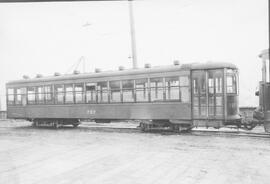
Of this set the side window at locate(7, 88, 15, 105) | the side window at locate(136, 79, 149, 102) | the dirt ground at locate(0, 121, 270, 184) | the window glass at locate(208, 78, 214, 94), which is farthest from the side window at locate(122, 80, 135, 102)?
the side window at locate(7, 88, 15, 105)

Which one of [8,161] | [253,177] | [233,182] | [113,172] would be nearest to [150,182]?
[113,172]

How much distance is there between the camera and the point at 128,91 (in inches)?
571

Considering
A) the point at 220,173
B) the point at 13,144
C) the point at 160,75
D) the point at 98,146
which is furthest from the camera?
the point at 160,75

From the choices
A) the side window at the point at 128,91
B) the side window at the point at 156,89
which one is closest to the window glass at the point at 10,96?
the side window at the point at 128,91

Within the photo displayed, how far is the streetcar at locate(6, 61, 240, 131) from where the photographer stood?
12.5 m

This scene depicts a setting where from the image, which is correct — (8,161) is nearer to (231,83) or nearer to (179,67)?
(179,67)

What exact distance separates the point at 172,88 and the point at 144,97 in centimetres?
142

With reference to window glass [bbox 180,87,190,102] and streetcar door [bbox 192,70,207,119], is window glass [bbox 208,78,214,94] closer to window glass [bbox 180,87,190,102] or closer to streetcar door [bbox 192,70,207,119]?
streetcar door [bbox 192,70,207,119]

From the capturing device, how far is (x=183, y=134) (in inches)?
520

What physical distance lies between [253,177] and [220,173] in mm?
657

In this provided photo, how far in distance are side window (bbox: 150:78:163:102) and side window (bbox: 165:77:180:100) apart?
290 mm

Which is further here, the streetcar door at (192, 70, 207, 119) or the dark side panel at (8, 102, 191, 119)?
the dark side panel at (8, 102, 191, 119)

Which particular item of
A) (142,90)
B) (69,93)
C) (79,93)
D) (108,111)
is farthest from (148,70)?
(69,93)

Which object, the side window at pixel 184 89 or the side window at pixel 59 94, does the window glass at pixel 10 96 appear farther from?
the side window at pixel 184 89
